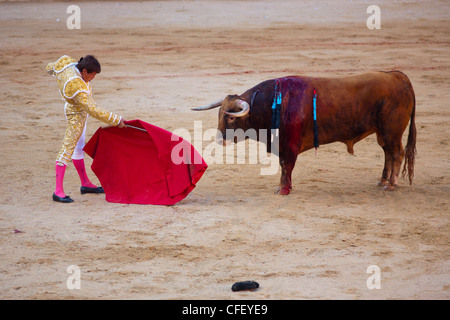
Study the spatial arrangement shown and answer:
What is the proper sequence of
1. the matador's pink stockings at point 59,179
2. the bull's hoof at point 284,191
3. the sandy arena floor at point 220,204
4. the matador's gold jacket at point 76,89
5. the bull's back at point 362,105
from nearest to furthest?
the sandy arena floor at point 220,204 → the matador's gold jacket at point 76,89 → the matador's pink stockings at point 59,179 → the bull's back at point 362,105 → the bull's hoof at point 284,191

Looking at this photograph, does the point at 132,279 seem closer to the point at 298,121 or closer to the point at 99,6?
the point at 298,121

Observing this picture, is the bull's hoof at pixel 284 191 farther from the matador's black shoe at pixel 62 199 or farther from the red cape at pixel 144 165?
the matador's black shoe at pixel 62 199

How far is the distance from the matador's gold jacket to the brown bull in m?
1.15

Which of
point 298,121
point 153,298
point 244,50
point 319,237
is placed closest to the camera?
point 153,298

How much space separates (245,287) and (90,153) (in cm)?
264

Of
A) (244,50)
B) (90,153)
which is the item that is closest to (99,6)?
(244,50)

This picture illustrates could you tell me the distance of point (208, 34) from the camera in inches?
582

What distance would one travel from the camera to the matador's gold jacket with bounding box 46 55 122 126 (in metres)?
6.16

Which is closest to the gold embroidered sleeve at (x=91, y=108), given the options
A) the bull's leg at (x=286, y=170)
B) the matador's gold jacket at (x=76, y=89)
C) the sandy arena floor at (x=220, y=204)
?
the matador's gold jacket at (x=76, y=89)

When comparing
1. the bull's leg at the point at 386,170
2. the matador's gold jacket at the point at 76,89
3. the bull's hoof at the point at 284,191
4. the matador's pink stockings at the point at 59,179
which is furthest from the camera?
the bull's leg at the point at 386,170

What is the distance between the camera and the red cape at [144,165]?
6.39 m

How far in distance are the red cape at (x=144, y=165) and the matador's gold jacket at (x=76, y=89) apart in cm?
31

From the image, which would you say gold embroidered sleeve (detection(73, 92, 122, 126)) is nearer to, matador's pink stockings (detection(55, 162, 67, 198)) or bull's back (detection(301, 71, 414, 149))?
matador's pink stockings (detection(55, 162, 67, 198))

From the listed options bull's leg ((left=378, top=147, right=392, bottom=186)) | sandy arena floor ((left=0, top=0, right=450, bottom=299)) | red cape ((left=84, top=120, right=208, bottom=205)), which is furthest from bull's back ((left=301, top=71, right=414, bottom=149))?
red cape ((left=84, top=120, right=208, bottom=205))
